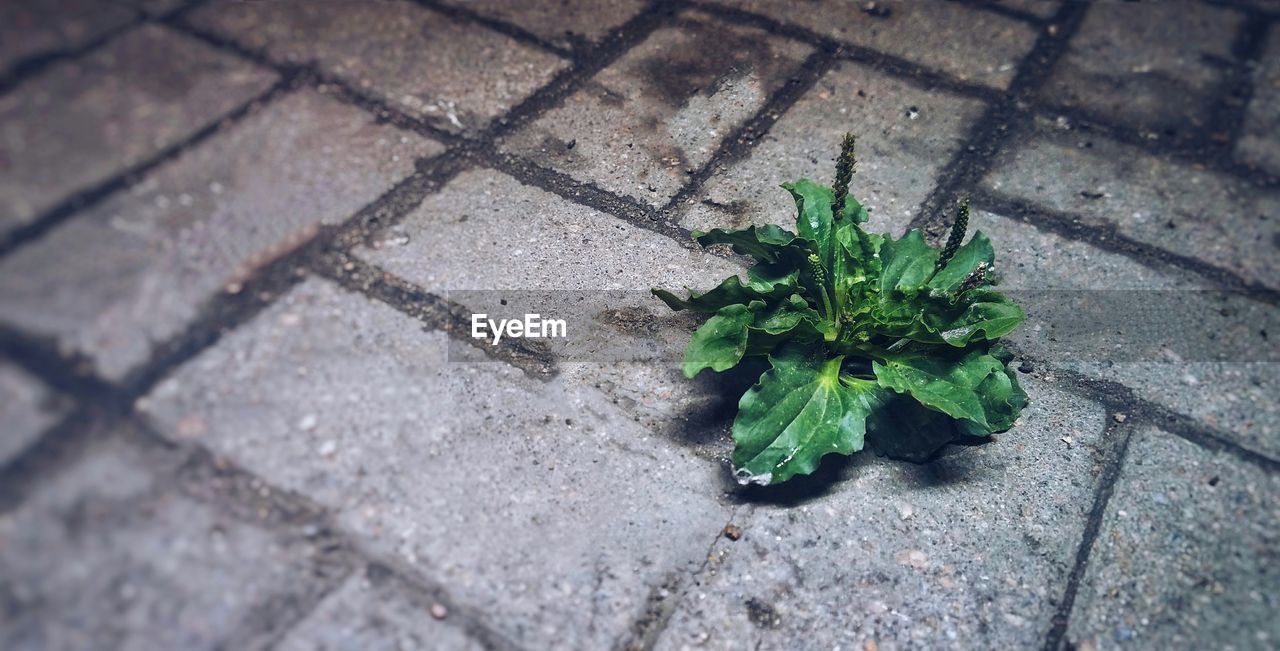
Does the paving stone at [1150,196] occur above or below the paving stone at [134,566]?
below

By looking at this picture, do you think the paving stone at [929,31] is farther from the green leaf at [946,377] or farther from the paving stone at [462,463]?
the paving stone at [462,463]

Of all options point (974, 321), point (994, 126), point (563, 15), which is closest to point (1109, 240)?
point (994, 126)

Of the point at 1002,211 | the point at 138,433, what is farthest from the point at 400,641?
the point at 1002,211

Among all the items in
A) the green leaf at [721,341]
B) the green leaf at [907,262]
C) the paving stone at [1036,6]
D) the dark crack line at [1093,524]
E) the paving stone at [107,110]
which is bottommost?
the dark crack line at [1093,524]

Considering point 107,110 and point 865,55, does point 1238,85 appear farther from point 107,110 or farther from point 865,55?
point 107,110

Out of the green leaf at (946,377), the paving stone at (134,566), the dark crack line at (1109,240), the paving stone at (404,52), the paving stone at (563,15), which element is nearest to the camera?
the paving stone at (134,566)

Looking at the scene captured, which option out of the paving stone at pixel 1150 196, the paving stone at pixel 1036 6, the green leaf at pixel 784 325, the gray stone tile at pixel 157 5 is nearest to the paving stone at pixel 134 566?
the green leaf at pixel 784 325

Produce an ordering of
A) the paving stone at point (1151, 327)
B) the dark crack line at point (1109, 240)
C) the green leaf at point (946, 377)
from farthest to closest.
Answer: the dark crack line at point (1109, 240)
the paving stone at point (1151, 327)
the green leaf at point (946, 377)

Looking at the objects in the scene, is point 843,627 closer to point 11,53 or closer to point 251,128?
point 251,128

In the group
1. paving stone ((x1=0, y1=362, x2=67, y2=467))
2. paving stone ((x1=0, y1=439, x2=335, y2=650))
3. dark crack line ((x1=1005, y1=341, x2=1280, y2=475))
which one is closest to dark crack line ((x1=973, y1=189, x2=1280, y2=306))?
dark crack line ((x1=1005, y1=341, x2=1280, y2=475))
